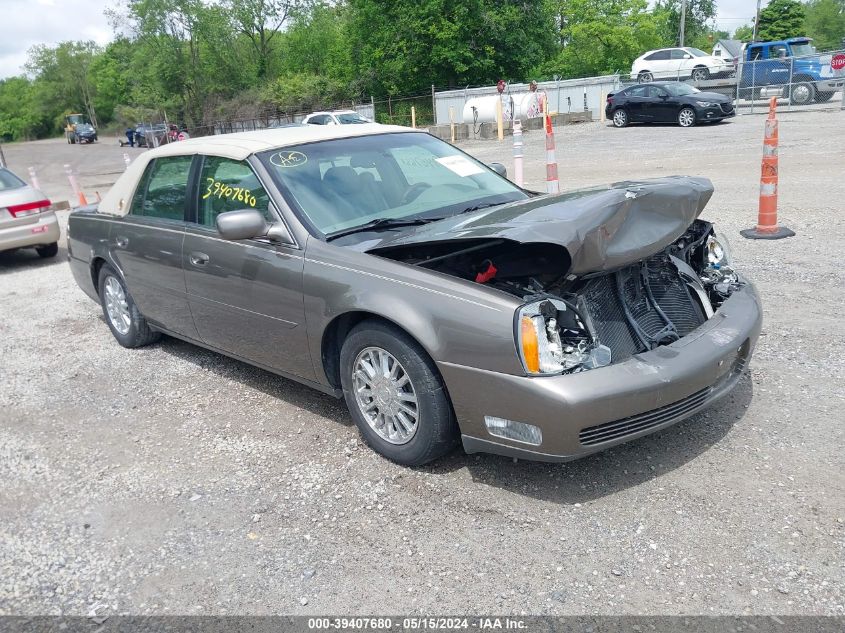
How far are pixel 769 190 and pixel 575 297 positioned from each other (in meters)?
5.15

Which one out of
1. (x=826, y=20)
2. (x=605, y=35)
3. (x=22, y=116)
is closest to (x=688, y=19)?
(x=605, y=35)

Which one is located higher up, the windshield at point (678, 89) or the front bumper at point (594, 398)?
the windshield at point (678, 89)

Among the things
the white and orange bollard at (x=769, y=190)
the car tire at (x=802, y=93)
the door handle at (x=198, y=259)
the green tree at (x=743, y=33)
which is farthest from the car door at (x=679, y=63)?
the green tree at (x=743, y=33)

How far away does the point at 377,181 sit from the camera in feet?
14.4

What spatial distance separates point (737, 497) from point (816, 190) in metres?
8.30

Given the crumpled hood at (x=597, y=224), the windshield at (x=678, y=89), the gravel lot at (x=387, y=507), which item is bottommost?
the gravel lot at (x=387, y=507)

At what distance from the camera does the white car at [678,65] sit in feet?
99.8

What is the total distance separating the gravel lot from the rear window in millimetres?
5727

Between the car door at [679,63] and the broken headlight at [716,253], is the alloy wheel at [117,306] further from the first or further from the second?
the car door at [679,63]

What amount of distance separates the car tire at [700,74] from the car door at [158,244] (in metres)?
29.7

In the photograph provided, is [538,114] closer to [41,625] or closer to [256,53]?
[41,625]

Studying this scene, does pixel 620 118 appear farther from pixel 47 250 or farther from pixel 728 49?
pixel 47 250

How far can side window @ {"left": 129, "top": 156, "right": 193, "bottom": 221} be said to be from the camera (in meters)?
4.92

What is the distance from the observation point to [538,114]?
29.8 meters
